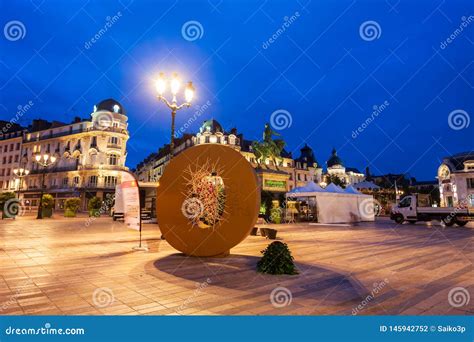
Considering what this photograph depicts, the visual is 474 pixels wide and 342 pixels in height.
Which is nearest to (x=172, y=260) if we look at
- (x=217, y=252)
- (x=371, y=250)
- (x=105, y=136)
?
(x=217, y=252)

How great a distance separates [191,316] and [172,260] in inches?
176

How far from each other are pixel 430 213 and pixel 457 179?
5010 centimetres

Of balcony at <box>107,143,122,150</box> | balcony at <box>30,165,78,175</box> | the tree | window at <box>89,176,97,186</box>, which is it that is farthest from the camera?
balcony at <box>30,165,78,175</box>

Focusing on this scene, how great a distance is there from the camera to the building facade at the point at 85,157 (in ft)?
176

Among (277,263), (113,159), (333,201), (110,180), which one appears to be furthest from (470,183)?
(277,263)

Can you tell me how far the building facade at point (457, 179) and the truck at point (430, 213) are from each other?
4275 cm

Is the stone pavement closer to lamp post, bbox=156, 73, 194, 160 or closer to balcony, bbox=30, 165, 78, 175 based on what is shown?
lamp post, bbox=156, 73, 194, 160

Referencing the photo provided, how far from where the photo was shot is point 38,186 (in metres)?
59.8

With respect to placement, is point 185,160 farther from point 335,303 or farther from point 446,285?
point 446,285

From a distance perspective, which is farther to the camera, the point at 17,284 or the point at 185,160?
the point at 185,160

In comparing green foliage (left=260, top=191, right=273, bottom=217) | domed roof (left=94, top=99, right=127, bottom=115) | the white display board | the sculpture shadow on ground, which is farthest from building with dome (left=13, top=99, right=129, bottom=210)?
the sculpture shadow on ground

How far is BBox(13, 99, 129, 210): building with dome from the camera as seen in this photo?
53812 millimetres

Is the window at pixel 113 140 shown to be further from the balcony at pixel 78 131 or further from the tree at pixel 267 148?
the tree at pixel 267 148

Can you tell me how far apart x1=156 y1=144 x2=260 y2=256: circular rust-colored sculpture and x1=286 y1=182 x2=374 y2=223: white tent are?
57.7 feet
